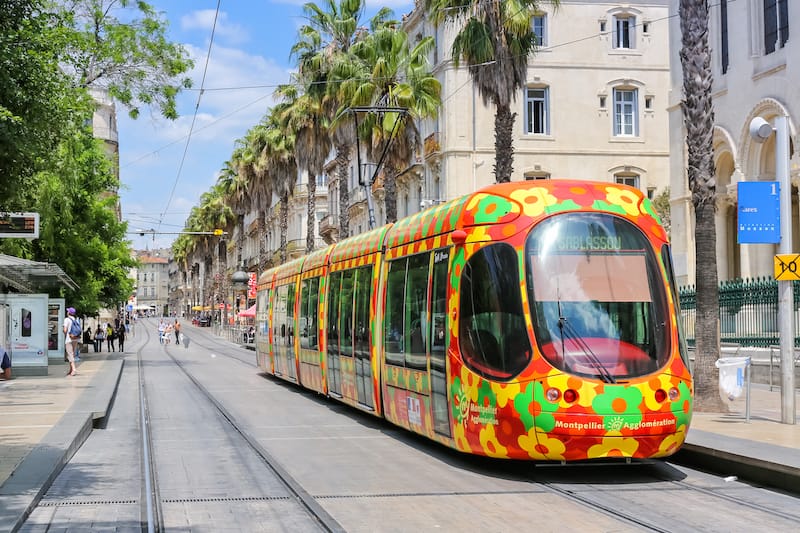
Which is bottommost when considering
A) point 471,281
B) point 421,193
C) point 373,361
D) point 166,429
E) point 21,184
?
point 166,429

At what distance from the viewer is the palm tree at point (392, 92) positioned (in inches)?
1321

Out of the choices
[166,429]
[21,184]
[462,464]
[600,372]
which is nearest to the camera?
[600,372]

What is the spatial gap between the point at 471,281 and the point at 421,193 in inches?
1558

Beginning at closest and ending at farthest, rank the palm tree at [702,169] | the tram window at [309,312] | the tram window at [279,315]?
the palm tree at [702,169] → the tram window at [309,312] → the tram window at [279,315]

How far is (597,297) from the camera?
1120cm

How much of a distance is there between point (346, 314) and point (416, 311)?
14.5 feet

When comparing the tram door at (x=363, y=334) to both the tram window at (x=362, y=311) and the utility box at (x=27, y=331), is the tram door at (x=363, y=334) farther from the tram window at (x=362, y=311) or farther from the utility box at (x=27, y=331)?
the utility box at (x=27, y=331)

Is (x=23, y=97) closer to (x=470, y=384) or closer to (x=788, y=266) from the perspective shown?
(x=470, y=384)

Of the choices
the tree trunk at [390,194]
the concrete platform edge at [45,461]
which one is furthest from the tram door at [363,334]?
the tree trunk at [390,194]

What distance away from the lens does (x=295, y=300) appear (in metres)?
23.7

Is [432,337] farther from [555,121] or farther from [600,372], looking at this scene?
[555,121]

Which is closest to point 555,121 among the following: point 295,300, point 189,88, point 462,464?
point 189,88

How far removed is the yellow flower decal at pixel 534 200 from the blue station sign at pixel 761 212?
180 inches

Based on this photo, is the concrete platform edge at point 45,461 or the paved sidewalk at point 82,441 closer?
the concrete platform edge at point 45,461
